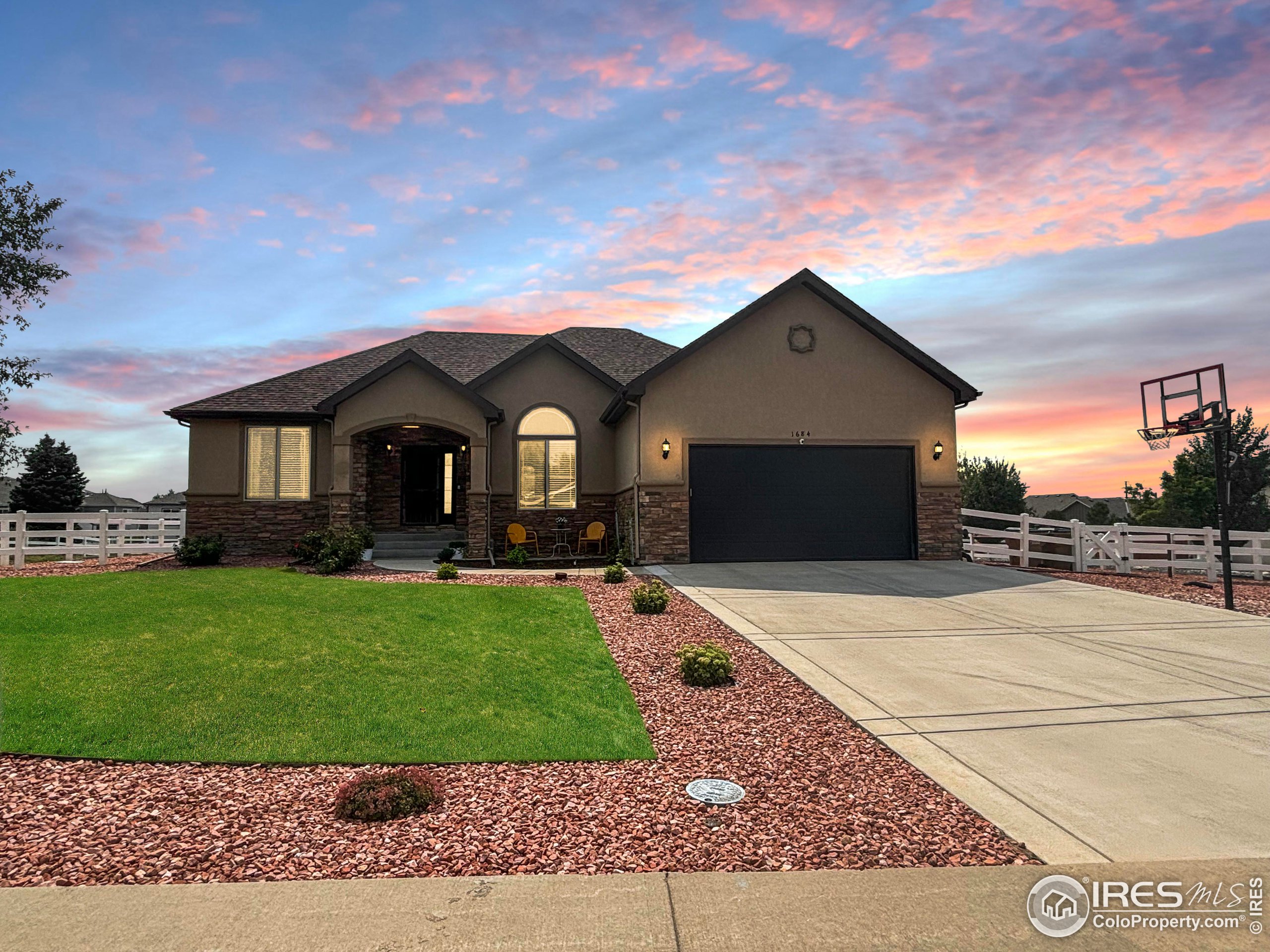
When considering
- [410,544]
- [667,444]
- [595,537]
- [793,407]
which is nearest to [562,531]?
[595,537]

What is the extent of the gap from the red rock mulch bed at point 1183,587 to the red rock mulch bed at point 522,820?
430 inches

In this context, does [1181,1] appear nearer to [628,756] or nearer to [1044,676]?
[1044,676]

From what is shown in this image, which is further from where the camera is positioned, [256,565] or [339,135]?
[256,565]

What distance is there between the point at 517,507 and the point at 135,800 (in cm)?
1456

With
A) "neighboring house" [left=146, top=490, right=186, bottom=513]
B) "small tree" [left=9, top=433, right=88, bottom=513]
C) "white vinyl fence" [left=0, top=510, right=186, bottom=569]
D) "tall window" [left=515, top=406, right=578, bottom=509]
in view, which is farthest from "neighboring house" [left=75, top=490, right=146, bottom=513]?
"tall window" [left=515, top=406, right=578, bottom=509]

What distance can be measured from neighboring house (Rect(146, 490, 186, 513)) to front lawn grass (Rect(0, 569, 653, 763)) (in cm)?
7946

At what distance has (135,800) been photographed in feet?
15.7

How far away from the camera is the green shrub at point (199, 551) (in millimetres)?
16781

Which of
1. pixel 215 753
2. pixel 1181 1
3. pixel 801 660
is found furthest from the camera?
pixel 1181 1

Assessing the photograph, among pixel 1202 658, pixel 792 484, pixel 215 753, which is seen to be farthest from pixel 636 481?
pixel 215 753

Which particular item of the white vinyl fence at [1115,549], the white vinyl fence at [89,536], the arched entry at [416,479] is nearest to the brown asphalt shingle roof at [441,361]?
the arched entry at [416,479]

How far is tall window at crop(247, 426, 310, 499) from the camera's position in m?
19.6

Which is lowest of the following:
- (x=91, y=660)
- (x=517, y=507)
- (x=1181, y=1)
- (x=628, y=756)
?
(x=628, y=756)

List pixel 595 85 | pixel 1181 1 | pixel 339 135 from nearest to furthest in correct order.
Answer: pixel 1181 1
pixel 595 85
pixel 339 135
